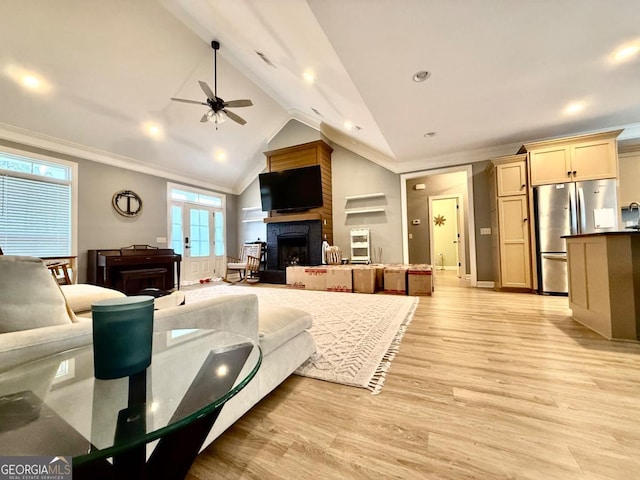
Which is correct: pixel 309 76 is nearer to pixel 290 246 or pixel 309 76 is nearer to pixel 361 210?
pixel 361 210

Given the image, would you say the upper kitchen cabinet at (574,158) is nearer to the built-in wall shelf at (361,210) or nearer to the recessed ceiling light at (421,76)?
the recessed ceiling light at (421,76)

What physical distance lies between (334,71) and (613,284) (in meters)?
3.30

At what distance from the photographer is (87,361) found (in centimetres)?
70

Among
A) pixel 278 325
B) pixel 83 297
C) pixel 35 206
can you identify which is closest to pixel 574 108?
pixel 278 325

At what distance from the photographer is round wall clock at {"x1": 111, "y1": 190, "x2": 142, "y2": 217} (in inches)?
189

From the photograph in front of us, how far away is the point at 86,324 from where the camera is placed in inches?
30.9

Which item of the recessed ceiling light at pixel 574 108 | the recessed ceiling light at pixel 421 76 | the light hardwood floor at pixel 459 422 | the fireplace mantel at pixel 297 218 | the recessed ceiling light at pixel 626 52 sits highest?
the recessed ceiling light at pixel 421 76

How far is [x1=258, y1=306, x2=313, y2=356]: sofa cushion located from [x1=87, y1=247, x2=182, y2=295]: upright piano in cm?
395

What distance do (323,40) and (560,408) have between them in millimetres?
3145

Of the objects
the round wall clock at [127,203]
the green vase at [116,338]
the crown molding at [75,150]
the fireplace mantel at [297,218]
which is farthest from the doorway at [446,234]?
the green vase at [116,338]

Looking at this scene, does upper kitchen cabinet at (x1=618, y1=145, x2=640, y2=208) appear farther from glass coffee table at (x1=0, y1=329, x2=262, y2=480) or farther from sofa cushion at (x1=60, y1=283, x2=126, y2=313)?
sofa cushion at (x1=60, y1=283, x2=126, y2=313)

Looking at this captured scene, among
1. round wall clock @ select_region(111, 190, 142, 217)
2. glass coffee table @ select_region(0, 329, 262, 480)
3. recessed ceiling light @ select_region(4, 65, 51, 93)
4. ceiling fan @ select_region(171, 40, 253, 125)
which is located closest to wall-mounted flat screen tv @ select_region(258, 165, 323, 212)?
ceiling fan @ select_region(171, 40, 253, 125)

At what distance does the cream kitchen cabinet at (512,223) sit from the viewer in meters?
3.91

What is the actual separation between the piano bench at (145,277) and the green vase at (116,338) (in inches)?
179
